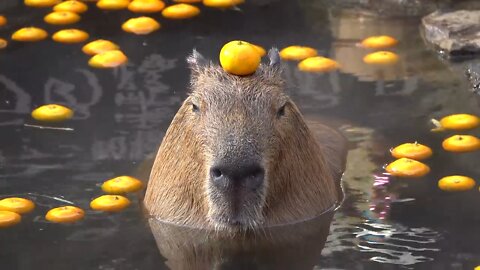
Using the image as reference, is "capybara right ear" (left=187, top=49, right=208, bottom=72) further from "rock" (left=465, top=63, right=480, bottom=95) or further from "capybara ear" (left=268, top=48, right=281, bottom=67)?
"rock" (left=465, top=63, right=480, bottom=95)

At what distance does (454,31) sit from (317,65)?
116 cm

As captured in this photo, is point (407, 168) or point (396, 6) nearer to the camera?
point (407, 168)

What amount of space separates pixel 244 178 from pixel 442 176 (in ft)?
6.25

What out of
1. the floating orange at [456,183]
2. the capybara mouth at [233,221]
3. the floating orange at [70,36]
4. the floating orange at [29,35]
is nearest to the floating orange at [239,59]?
the capybara mouth at [233,221]

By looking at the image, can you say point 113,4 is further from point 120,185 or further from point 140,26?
point 120,185

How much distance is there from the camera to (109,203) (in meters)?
7.93

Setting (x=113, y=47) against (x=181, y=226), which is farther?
(x=113, y=47)

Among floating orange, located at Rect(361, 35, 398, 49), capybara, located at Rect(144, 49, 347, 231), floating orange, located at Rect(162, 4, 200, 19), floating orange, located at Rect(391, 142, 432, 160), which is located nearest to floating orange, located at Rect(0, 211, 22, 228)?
capybara, located at Rect(144, 49, 347, 231)

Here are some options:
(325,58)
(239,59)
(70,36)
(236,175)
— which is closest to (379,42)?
(325,58)

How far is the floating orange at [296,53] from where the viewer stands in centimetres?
1002

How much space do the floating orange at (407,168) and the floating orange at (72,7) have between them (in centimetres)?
375

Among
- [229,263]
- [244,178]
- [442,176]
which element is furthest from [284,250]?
[442,176]

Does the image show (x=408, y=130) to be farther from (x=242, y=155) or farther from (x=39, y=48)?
(x=39, y=48)

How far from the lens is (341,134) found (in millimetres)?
8922
